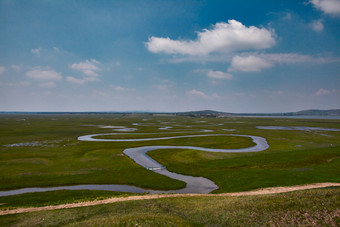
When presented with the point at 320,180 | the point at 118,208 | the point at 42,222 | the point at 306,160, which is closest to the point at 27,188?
the point at 42,222

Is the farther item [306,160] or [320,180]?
[306,160]

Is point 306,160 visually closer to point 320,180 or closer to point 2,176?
point 320,180

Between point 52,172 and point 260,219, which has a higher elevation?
point 260,219

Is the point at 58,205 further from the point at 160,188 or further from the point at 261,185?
the point at 261,185

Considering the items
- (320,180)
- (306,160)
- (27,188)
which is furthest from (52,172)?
(306,160)

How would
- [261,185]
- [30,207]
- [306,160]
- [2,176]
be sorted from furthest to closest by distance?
[306,160]
[2,176]
[261,185]
[30,207]


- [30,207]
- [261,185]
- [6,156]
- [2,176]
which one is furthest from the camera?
[6,156]
